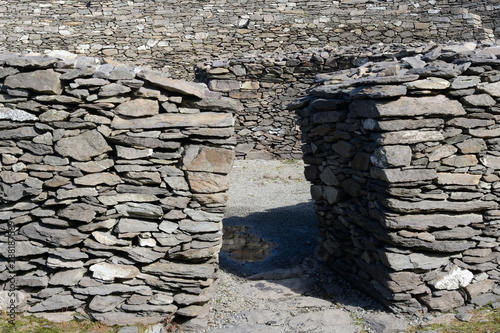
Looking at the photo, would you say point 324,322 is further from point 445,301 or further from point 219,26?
point 219,26

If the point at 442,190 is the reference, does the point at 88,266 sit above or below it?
below

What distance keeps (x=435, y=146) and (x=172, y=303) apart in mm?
3691

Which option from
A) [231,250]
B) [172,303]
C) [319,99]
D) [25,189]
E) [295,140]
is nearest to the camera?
[25,189]

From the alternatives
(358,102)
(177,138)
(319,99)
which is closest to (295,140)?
(319,99)

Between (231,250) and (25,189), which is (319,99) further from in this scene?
(25,189)

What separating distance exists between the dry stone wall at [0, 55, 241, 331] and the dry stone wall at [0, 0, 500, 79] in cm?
1231

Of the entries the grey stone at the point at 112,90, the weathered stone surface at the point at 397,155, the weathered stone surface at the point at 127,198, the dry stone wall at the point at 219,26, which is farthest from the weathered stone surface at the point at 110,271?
the dry stone wall at the point at 219,26

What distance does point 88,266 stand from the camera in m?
5.67

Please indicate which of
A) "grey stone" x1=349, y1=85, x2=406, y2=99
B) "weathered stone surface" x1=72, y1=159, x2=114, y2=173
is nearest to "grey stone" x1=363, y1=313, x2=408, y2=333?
"grey stone" x1=349, y1=85, x2=406, y2=99

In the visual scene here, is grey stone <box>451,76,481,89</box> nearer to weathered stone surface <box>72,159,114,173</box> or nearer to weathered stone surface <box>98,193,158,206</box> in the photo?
weathered stone surface <box>98,193,158,206</box>

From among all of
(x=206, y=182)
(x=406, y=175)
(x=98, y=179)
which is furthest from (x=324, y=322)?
(x=98, y=179)

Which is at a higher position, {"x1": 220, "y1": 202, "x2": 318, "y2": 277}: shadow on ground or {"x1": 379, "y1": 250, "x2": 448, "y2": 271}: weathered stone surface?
{"x1": 379, "y1": 250, "x2": 448, "y2": 271}: weathered stone surface

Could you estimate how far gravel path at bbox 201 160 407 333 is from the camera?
612 cm

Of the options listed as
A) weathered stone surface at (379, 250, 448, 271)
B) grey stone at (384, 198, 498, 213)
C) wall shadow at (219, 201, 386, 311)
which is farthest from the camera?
wall shadow at (219, 201, 386, 311)
